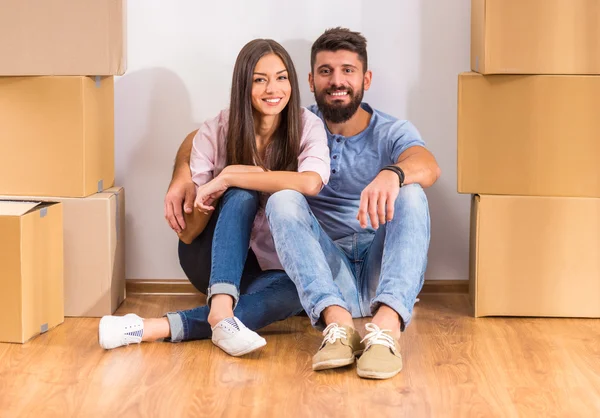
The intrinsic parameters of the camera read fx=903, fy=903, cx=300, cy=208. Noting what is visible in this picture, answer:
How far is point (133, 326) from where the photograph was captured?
6.76 feet

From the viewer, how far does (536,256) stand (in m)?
2.32

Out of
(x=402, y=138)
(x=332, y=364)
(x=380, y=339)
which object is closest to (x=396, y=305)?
(x=380, y=339)

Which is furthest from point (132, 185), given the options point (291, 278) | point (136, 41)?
point (291, 278)

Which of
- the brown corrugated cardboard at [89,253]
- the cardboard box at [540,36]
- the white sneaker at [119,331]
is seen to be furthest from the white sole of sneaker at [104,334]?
Result: the cardboard box at [540,36]

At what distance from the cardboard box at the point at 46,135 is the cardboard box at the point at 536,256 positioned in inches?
40.5

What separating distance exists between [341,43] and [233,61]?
38cm

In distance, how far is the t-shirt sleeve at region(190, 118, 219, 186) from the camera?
2252 mm

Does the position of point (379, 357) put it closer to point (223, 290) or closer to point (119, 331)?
point (223, 290)

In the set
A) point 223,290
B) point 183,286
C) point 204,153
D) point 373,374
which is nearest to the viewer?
point 373,374

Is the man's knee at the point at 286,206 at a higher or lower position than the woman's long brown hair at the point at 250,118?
lower

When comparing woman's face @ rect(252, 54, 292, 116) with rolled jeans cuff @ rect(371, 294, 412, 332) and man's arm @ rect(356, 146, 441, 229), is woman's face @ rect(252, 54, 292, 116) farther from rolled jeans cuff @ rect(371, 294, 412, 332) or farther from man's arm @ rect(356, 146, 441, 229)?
rolled jeans cuff @ rect(371, 294, 412, 332)

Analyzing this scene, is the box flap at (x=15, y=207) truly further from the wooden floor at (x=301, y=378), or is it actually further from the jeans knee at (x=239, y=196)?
the jeans knee at (x=239, y=196)

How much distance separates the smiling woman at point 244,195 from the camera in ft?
6.77

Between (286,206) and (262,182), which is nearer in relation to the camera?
(286,206)
